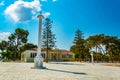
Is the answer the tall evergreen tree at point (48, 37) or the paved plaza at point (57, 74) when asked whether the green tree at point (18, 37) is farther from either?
the paved plaza at point (57, 74)

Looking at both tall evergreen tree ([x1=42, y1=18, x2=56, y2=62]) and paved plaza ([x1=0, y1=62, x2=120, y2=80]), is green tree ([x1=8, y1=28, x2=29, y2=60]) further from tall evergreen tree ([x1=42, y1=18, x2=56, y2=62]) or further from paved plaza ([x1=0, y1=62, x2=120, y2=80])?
paved plaza ([x1=0, y1=62, x2=120, y2=80])

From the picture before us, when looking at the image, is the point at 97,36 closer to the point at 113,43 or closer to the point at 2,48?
the point at 113,43

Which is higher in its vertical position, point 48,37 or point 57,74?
point 48,37

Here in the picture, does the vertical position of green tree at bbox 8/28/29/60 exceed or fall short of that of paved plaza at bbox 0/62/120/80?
it exceeds it

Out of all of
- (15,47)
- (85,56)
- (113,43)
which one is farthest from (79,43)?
(15,47)

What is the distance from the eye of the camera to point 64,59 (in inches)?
2117

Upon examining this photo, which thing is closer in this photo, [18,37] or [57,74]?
[57,74]

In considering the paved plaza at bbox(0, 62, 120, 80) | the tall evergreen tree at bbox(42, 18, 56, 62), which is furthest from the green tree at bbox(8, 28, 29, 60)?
the paved plaza at bbox(0, 62, 120, 80)

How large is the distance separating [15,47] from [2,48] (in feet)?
26.5

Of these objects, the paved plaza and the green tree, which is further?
the green tree

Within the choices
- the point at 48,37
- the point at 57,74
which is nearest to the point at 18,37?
the point at 48,37

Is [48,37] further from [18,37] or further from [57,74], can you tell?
[57,74]

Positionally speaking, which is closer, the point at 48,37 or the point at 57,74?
the point at 57,74

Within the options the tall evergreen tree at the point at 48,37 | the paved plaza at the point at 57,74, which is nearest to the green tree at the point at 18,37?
the tall evergreen tree at the point at 48,37
